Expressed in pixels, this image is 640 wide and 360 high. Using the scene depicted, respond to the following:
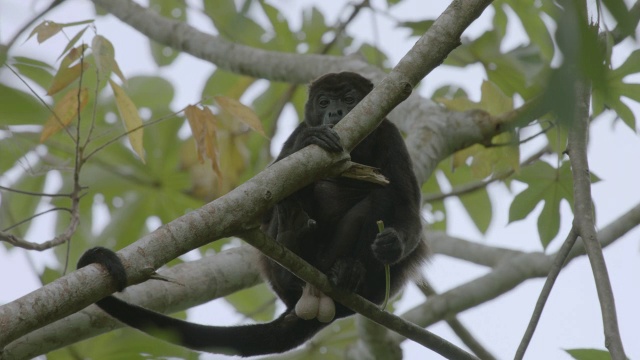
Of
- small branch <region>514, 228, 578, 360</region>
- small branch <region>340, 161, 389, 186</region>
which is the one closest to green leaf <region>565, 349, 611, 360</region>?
small branch <region>514, 228, 578, 360</region>

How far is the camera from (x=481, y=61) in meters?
4.93

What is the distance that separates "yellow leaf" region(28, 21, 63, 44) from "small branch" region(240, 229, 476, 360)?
1.50 metres

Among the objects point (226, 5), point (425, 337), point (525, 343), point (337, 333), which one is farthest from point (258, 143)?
point (525, 343)

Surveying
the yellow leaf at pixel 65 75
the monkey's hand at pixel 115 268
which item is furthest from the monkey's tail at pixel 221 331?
the yellow leaf at pixel 65 75

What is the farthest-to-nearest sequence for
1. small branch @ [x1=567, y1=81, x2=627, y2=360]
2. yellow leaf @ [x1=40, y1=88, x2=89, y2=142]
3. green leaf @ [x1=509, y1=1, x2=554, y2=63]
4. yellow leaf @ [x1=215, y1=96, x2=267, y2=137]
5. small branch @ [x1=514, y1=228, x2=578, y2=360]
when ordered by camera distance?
green leaf @ [x1=509, y1=1, x2=554, y2=63]
yellow leaf @ [x1=40, y1=88, x2=89, y2=142]
yellow leaf @ [x1=215, y1=96, x2=267, y2=137]
small branch @ [x1=514, y1=228, x2=578, y2=360]
small branch @ [x1=567, y1=81, x2=627, y2=360]

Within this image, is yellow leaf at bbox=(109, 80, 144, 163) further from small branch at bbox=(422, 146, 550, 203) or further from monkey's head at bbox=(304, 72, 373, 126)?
small branch at bbox=(422, 146, 550, 203)

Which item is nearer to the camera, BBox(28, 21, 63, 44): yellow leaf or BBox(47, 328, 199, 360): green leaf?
BBox(47, 328, 199, 360): green leaf

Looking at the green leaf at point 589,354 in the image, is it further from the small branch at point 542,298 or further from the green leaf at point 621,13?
the green leaf at point 621,13

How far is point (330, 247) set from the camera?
3658mm

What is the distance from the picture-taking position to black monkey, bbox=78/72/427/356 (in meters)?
3.22

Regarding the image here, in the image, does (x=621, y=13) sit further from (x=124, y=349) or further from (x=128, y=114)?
(x=128, y=114)

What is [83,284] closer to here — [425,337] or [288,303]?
[425,337]

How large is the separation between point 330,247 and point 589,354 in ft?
4.40

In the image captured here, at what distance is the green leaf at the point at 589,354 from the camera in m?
2.70
